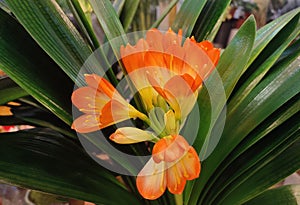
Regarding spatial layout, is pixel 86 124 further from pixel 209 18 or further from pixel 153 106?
pixel 209 18

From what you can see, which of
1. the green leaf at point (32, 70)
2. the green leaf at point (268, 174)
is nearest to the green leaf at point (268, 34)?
the green leaf at point (268, 174)

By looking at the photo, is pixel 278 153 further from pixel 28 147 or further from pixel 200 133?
pixel 28 147

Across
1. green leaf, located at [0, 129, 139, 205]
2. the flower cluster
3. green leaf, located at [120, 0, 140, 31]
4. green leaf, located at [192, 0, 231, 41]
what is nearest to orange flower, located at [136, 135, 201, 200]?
the flower cluster

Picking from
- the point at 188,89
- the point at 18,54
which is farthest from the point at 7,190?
the point at 188,89

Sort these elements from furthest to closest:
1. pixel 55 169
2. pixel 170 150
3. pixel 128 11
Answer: pixel 128 11
pixel 55 169
pixel 170 150

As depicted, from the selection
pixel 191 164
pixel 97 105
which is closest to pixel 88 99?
pixel 97 105

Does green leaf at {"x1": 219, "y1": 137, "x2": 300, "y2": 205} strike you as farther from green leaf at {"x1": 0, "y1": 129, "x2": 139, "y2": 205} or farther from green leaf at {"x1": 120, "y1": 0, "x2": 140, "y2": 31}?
green leaf at {"x1": 120, "y1": 0, "x2": 140, "y2": 31}
